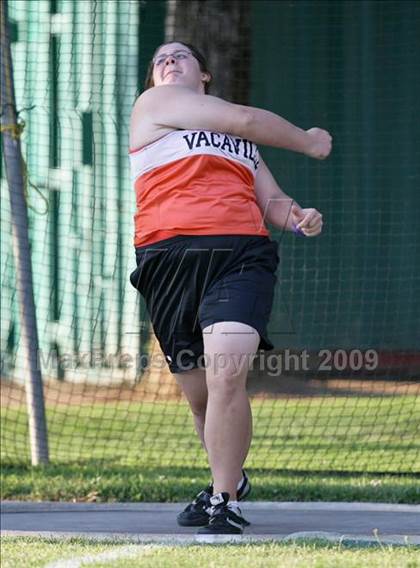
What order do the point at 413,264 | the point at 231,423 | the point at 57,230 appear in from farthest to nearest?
1. the point at 57,230
2. the point at 413,264
3. the point at 231,423

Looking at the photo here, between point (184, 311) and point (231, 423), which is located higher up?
point (184, 311)

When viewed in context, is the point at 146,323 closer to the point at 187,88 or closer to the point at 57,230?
the point at 57,230

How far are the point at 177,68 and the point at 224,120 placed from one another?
0.42m

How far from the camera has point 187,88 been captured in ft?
16.1

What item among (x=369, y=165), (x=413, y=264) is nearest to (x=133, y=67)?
(x=369, y=165)

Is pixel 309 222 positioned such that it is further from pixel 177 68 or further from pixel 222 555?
pixel 222 555

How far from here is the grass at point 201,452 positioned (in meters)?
6.11

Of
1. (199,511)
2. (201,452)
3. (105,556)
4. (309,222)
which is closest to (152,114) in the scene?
(309,222)

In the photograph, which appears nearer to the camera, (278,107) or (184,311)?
(184,311)

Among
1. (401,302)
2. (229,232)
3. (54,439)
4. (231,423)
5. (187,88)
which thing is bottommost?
(54,439)

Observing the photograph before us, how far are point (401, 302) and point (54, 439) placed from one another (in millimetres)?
2867

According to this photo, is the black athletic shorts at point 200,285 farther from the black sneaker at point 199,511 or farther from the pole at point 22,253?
the pole at point 22,253

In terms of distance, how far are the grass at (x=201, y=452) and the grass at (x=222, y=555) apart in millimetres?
1770

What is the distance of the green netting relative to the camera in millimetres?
9227
